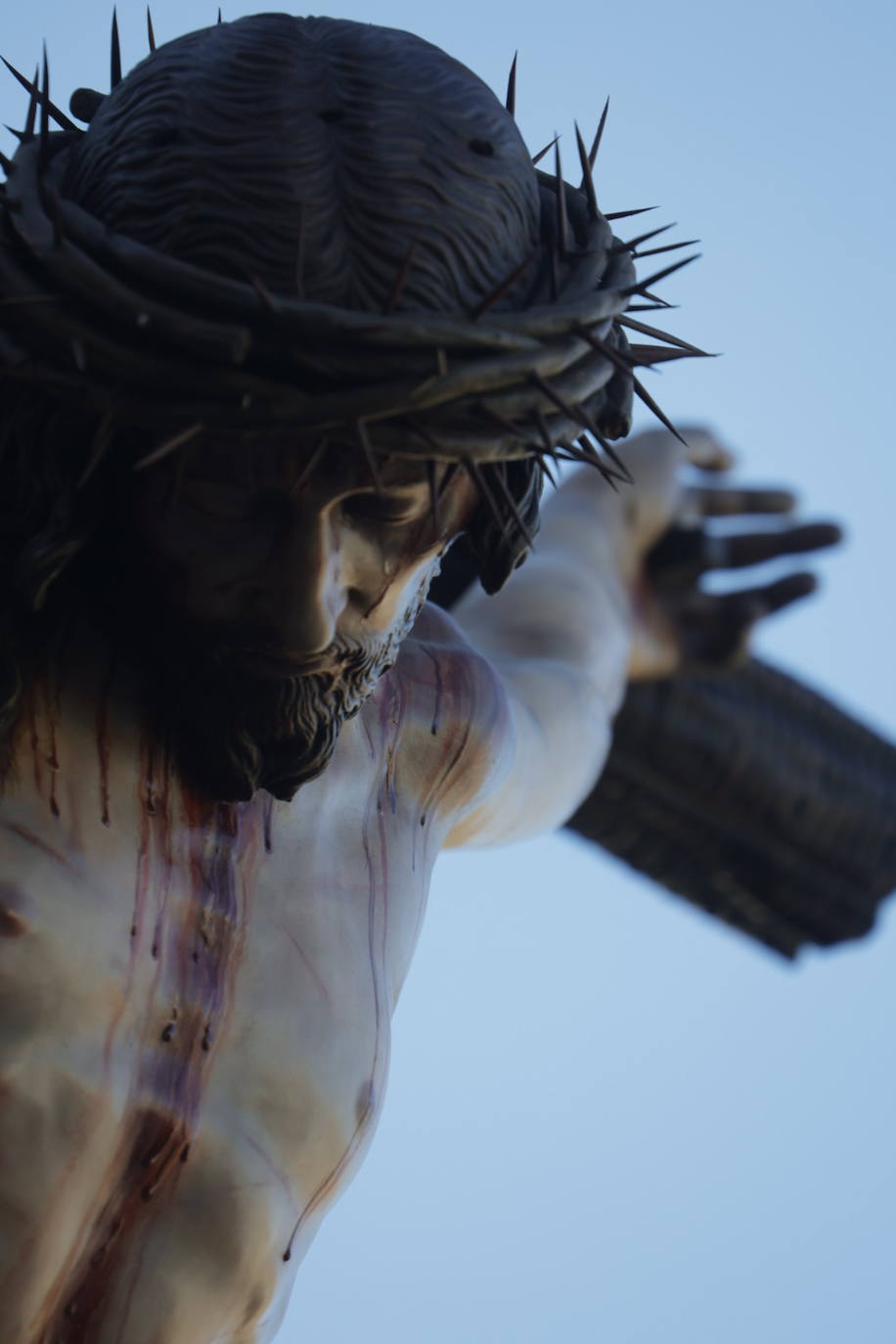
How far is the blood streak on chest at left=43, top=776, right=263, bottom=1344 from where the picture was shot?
1332 mm

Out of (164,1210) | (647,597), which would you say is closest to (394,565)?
(164,1210)

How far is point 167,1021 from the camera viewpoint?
4.48ft

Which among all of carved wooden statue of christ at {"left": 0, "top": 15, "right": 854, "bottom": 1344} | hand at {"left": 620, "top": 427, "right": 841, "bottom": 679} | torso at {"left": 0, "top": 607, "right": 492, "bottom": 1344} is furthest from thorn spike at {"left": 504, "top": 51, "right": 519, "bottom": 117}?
hand at {"left": 620, "top": 427, "right": 841, "bottom": 679}

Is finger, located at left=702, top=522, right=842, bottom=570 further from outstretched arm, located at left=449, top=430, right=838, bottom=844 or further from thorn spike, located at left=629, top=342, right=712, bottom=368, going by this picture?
thorn spike, located at left=629, top=342, right=712, bottom=368

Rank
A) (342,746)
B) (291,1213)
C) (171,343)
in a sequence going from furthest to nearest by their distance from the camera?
(342,746) < (291,1213) < (171,343)

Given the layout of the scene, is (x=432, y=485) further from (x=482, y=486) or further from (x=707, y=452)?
(x=707, y=452)

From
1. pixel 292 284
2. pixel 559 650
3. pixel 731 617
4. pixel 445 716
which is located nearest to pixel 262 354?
pixel 292 284

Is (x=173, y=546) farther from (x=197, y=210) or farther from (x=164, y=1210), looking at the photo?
(x=164, y=1210)

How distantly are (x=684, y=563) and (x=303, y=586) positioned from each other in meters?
1.28

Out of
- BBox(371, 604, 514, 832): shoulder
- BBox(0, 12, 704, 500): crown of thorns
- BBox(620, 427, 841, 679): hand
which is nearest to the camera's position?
BBox(0, 12, 704, 500): crown of thorns

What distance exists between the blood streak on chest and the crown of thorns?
0.27 m

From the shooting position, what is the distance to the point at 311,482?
1.23 metres

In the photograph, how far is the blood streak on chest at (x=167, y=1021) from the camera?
52.4 inches

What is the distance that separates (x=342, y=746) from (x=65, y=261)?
15.9 inches
